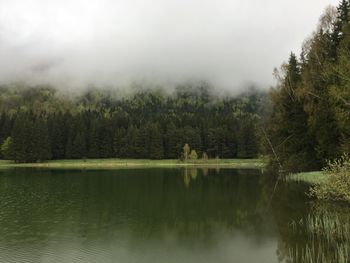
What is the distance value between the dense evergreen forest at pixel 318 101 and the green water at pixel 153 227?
966 cm

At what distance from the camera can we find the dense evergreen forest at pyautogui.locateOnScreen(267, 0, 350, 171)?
145ft

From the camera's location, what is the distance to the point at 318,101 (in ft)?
176

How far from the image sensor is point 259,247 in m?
23.9

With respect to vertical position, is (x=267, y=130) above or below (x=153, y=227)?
above

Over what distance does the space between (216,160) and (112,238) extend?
450 feet

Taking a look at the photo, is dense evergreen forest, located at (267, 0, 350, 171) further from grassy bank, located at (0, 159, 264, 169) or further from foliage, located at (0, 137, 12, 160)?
foliage, located at (0, 137, 12, 160)

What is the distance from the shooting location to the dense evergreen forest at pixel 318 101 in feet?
145

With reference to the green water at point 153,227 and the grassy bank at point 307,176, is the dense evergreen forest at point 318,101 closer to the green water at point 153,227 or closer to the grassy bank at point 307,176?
the grassy bank at point 307,176

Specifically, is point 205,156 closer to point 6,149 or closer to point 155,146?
point 155,146

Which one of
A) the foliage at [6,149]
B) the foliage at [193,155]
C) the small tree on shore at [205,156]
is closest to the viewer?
the foliage at [6,149]

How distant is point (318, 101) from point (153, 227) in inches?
1335

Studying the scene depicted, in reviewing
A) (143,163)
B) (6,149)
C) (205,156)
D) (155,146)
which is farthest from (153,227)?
(205,156)

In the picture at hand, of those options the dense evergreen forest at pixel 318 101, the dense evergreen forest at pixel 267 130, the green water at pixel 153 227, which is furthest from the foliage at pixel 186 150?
the green water at pixel 153 227

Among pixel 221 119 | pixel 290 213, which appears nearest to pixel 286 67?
pixel 290 213
